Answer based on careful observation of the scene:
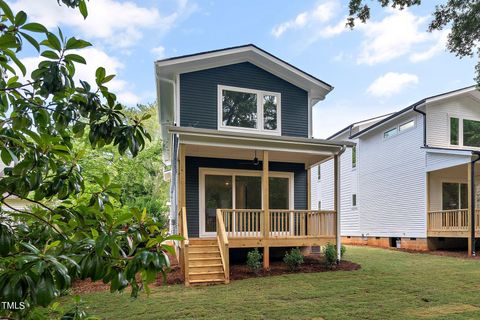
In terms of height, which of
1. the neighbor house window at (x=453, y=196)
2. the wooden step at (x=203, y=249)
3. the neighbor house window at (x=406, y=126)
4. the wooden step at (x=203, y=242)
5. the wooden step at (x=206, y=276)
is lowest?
the wooden step at (x=206, y=276)

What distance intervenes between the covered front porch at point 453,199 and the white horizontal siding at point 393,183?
1.90 feet

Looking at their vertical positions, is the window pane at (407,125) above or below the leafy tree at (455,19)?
below

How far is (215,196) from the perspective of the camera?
11383mm

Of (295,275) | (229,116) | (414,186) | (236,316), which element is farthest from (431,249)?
(236,316)

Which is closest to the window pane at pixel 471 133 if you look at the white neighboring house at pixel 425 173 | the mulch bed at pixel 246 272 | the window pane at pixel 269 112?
the white neighboring house at pixel 425 173

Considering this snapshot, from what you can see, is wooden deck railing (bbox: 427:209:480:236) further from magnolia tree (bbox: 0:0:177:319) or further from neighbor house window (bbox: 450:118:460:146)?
magnolia tree (bbox: 0:0:177:319)

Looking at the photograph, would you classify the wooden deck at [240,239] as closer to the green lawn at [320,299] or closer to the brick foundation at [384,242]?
the green lawn at [320,299]

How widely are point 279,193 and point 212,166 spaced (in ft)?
8.39

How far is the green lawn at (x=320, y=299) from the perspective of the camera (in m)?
5.53

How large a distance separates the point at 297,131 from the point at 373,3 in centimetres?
499

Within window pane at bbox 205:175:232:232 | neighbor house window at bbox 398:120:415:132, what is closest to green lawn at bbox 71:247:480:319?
window pane at bbox 205:175:232:232

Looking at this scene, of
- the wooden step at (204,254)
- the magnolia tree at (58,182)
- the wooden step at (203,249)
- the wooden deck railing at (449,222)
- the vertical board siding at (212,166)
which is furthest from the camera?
the wooden deck railing at (449,222)

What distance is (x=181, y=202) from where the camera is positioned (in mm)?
9242

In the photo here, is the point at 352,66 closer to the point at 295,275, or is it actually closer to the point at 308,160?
the point at 308,160
